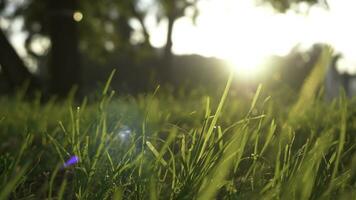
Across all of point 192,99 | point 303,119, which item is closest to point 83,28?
point 192,99

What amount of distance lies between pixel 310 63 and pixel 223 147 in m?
27.8

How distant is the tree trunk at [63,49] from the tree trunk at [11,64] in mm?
499

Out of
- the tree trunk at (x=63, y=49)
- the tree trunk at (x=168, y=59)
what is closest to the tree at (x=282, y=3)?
the tree trunk at (x=63, y=49)

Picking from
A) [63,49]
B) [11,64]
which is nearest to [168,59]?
[63,49]

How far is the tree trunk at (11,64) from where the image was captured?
8156 millimetres

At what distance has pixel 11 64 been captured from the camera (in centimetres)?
817

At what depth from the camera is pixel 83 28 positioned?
13070mm

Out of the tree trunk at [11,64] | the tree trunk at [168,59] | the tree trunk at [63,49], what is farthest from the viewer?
the tree trunk at [168,59]

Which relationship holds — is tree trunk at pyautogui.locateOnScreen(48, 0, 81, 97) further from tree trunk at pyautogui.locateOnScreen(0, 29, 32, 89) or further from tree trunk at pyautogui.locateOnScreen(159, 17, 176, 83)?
tree trunk at pyautogui.locateOnScreen(159, 17, 176, 83)

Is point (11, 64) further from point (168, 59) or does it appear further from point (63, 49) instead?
point (168, 59)

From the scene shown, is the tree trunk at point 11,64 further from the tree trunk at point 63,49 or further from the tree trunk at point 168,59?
the tree trunk at point 168,59

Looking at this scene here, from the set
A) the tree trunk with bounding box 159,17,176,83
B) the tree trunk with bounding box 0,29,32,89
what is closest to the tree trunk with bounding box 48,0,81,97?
the tree trunk with bounding box 0,29,32,89

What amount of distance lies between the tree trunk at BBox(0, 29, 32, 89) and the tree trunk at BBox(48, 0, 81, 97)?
1.64 ft

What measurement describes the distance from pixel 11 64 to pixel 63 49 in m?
0.91
